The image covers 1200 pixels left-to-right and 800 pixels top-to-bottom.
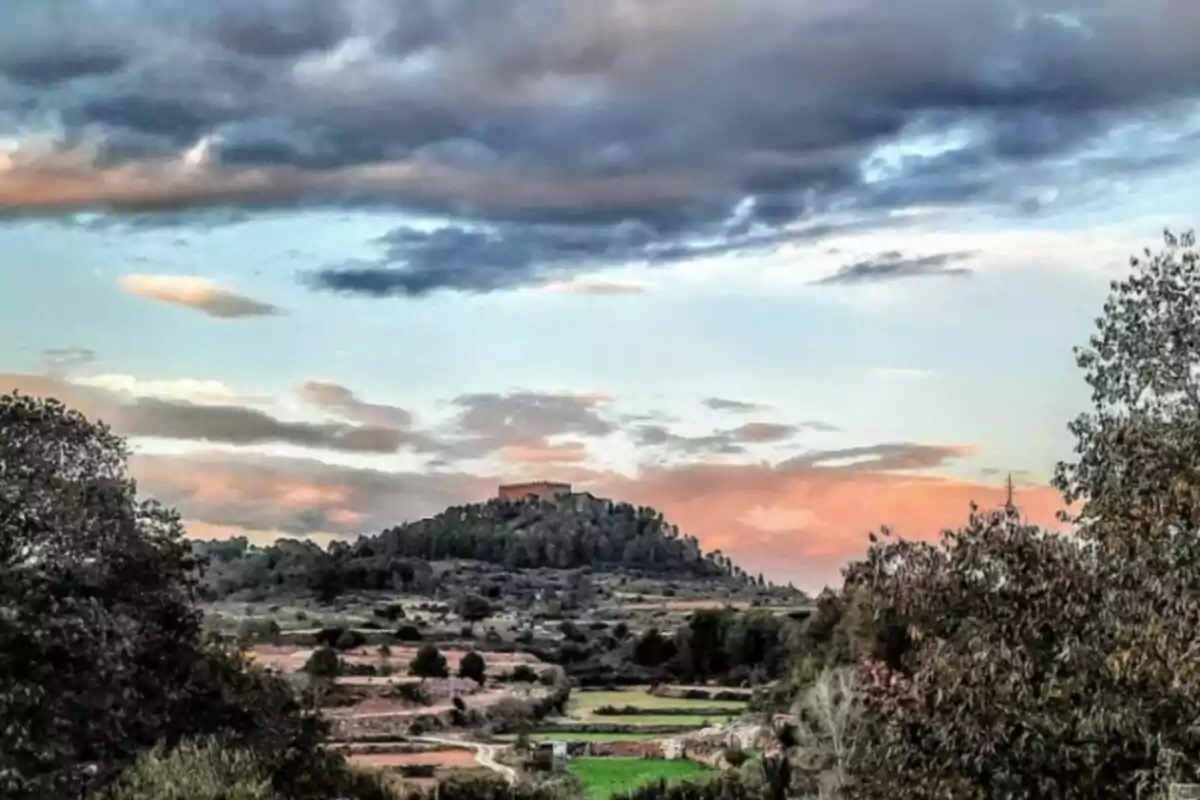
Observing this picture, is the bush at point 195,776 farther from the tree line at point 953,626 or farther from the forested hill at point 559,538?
the forested hill at point 559,538

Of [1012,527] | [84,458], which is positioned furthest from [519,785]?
[1012,527]

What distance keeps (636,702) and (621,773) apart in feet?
3.41

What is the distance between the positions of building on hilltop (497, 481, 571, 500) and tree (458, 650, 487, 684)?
164cm

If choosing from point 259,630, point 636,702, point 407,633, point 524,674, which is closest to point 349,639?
point 407,633

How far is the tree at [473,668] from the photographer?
14.9 metres

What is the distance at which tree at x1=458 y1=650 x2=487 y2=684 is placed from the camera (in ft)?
48.8

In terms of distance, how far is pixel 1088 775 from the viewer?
7.04 metres

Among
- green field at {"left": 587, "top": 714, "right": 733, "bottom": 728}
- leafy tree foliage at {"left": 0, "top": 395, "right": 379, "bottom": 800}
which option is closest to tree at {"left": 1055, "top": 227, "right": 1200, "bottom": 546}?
leafy tree foliage at {"left": 0, "top": 395, "right": 379, "bottom": 800}

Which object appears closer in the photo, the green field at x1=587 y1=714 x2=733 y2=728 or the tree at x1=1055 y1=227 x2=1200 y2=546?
the tree at x1=1055 y1=227 x2=1200 y2=546

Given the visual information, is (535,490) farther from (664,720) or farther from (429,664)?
(664,720)

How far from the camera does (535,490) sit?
15398 mm

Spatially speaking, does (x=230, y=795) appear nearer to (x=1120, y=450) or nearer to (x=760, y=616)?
(x=1120, y=450)

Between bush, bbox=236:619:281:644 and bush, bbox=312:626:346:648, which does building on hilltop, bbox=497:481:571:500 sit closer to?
bush, bbox=312:626:346:648

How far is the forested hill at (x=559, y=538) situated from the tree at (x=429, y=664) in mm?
998
